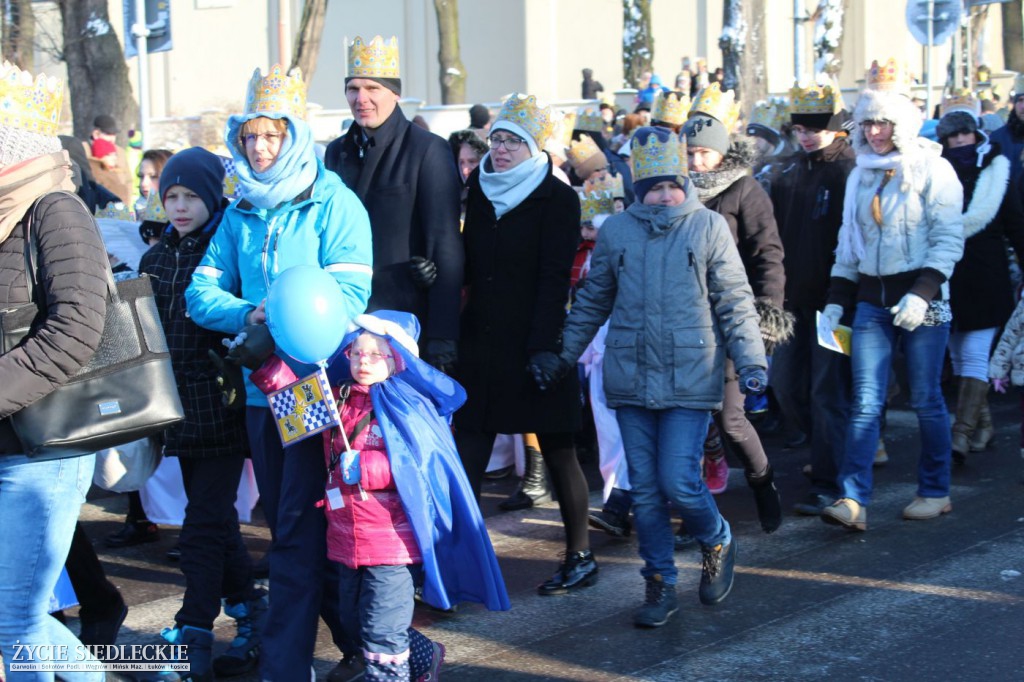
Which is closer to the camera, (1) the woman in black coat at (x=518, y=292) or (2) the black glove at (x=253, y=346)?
(2) the black glove at (x=253, y=346)

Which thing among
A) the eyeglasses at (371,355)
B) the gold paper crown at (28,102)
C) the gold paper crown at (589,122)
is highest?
the gold paper crown at (589,122)

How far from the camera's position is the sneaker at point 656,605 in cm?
542

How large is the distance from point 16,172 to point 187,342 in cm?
133

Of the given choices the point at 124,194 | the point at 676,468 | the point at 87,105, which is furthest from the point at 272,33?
the point at 676,468

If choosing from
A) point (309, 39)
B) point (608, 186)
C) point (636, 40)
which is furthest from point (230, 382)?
point (636, 40)

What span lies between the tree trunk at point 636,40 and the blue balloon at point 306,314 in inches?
1154

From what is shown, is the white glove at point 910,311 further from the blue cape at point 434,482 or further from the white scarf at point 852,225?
the blue cape at point 434,482

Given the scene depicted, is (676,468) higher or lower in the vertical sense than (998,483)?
higher

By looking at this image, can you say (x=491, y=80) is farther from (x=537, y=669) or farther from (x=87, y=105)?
(x=537, y=669)

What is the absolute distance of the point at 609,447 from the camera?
7.25m

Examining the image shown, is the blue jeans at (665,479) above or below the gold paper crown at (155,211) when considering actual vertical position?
below

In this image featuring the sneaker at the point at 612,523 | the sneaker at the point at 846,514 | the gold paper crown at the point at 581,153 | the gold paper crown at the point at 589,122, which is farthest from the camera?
the gold paper crown at the point at 589,122

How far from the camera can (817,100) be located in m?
7.28

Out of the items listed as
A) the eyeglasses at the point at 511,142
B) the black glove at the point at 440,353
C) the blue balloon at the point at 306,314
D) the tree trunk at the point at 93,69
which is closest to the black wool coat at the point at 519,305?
the eyeglasses at the point at 511,142
